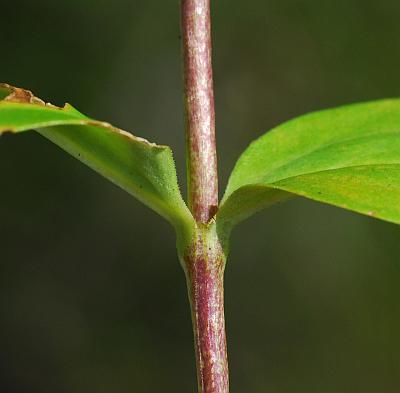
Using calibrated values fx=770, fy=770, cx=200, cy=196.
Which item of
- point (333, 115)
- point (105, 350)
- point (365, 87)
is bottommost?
point (105, 350)

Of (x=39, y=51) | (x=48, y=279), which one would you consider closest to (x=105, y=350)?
(x=48, y=279)

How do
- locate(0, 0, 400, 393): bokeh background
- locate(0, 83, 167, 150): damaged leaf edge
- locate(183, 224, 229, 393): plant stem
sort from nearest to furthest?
locate(0, 83, 167, 150): damaged leaf edge → locate(183, 224, 229, 393): plant stem → locate(0, 0, 400, 393): bokeh background

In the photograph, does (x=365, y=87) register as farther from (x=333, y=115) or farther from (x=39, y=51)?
A: (x=333, y=115)

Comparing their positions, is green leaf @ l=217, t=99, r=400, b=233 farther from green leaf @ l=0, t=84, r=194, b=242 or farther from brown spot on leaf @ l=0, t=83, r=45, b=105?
brown spot on leaf @ l=0, t=83, r=45, b=105

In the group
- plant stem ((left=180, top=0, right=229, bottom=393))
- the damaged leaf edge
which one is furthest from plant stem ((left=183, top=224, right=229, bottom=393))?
the damaged leaf edge

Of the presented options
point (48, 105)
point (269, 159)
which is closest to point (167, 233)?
point (269, 159)

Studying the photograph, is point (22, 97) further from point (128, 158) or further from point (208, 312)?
point (208, 312)
